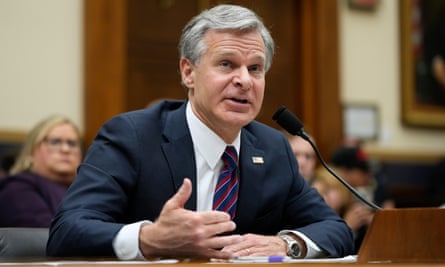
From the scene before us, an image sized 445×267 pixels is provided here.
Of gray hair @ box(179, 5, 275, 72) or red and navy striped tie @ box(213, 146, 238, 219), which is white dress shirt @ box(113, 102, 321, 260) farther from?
gray hair @ box(179, 5, 275, 72)

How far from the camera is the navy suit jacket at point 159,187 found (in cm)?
225

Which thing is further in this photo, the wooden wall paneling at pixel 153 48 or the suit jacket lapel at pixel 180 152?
the wooden wall paneling at pixel 153 48

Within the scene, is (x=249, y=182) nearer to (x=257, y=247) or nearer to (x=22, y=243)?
(x=257, y=247)

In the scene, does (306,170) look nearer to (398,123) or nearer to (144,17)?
(144,17)

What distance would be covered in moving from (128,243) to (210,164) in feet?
1.74

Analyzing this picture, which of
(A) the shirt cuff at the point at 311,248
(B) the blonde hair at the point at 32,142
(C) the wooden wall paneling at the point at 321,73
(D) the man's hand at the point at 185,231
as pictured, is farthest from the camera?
(C) the wooden wall paneling at the point at 321,73

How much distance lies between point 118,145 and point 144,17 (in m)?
3.68

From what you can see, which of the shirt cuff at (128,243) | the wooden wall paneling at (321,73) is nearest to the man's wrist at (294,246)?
the shirt cuff at (128,243)

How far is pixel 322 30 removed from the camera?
6.75 m

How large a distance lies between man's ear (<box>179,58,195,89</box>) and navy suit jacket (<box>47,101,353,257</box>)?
0.29 ft

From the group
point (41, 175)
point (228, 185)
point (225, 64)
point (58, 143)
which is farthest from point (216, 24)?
point (58, 143)

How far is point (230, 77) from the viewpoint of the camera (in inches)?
98.8

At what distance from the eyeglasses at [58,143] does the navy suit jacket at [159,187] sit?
175 centimetres

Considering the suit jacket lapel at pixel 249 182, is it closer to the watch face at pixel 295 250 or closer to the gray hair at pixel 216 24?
the watch face at pixel 295 250
